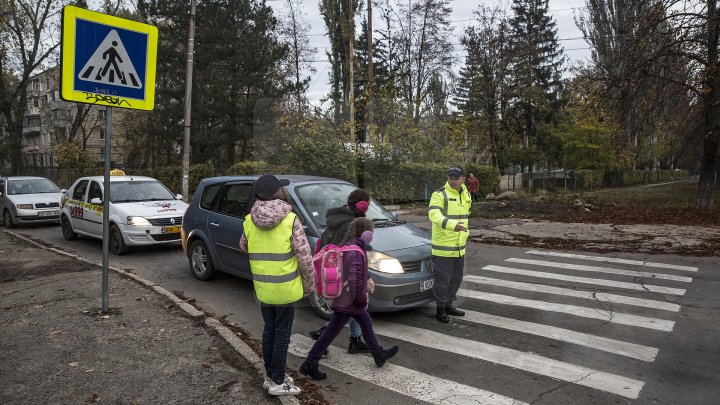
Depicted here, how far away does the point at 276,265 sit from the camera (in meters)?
3.81

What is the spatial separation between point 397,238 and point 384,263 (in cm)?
57

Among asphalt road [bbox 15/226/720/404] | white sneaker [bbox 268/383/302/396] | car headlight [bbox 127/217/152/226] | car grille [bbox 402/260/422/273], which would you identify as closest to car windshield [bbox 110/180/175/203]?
car headlight [bbox 127/217/152/226]

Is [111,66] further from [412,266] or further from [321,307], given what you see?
[412,266]

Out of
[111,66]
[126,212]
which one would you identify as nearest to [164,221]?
[126,212]

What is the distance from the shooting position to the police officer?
5766 mm

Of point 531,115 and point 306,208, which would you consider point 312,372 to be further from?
point 531,115

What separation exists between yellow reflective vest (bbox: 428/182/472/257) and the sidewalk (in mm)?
2406

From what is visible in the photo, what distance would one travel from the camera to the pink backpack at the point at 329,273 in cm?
412

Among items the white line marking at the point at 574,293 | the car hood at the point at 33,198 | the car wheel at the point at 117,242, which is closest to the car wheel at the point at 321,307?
the white line marking at the point at 574,293

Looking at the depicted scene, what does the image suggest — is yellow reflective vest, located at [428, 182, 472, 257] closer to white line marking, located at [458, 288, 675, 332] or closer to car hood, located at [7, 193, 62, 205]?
white line marking, located at [458, 288, 675, 332]

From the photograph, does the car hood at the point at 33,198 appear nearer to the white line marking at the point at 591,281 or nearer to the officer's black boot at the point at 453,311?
the white line marking at the point at 591,281

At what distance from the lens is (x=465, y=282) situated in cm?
796

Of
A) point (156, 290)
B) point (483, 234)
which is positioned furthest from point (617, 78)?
point (156, 290)

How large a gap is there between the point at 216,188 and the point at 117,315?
8.31 feet
